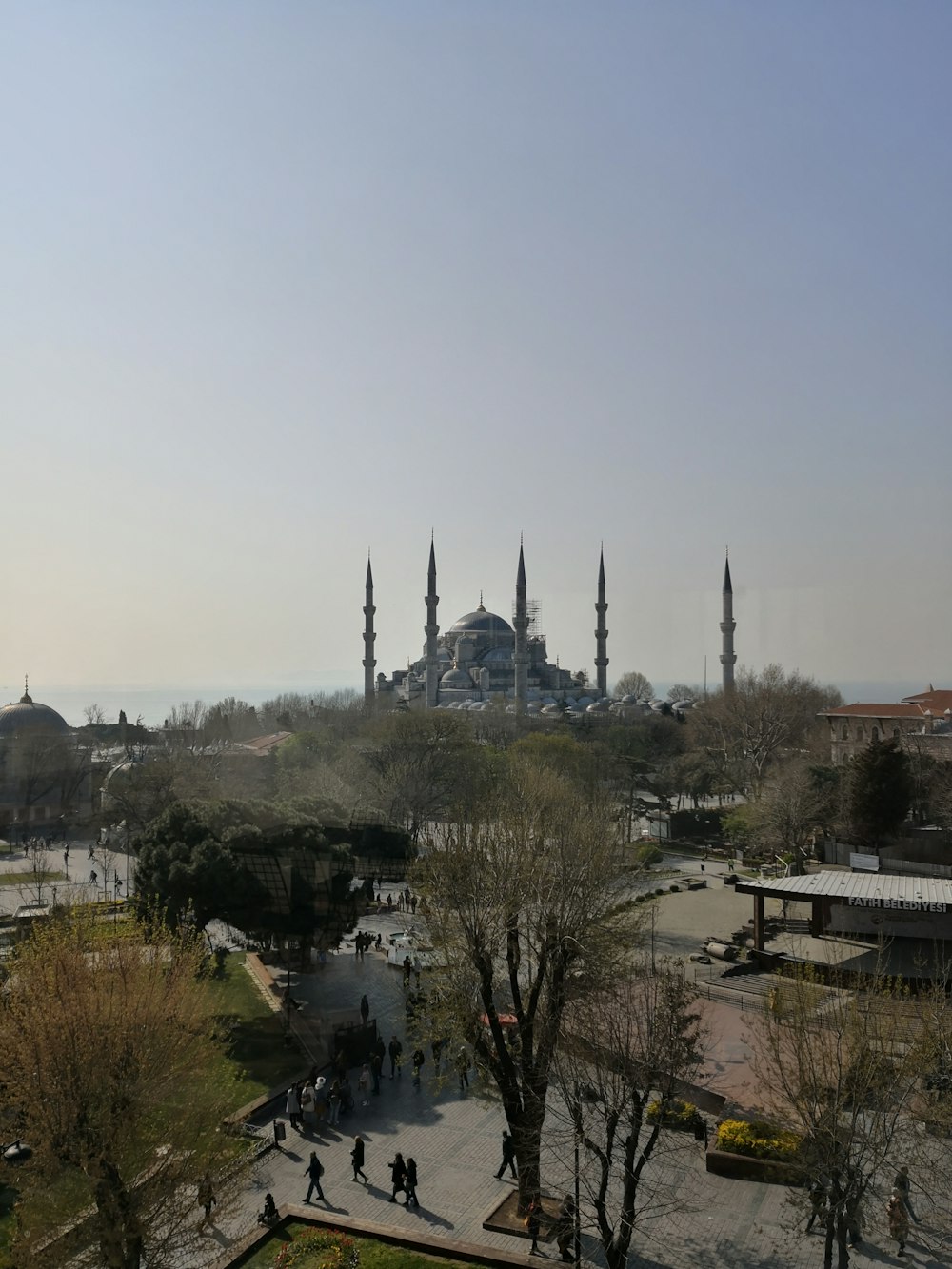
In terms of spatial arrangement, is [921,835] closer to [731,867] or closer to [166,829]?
[731,867]

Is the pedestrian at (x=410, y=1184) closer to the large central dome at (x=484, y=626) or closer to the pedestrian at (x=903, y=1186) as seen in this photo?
the pedestrian at (x=903, y=1186)

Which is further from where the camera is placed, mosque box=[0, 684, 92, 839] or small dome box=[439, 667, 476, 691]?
small dome box=[439, 667, 476, 691]

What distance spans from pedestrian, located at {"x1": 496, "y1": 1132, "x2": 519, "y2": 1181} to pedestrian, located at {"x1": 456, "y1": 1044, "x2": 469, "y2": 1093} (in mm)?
1278

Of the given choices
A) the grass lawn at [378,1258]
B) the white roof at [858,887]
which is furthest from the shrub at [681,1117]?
the white roof at [858,887]

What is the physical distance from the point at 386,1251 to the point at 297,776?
95.6ft

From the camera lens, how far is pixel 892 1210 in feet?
35.4

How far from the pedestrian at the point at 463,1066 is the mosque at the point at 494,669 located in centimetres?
4905

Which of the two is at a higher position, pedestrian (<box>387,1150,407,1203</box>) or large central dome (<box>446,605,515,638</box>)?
large central dome (<box>446,605,515,638</box>)

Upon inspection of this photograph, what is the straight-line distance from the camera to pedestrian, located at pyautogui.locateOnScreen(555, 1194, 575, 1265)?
10.4 metres

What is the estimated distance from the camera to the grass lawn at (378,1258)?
1037cm

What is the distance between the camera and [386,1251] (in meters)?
10.6

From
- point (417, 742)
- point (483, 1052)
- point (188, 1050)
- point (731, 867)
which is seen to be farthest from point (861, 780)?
point (188, 1050)

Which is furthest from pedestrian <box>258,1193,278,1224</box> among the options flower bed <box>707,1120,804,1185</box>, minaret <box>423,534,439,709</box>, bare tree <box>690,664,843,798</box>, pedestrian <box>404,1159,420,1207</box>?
minaret <box>423,534,439,709</box>

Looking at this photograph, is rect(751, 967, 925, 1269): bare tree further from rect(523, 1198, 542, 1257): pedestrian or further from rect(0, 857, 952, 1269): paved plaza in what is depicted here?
rect(523, 1198, 542, 1257): pedestrian
